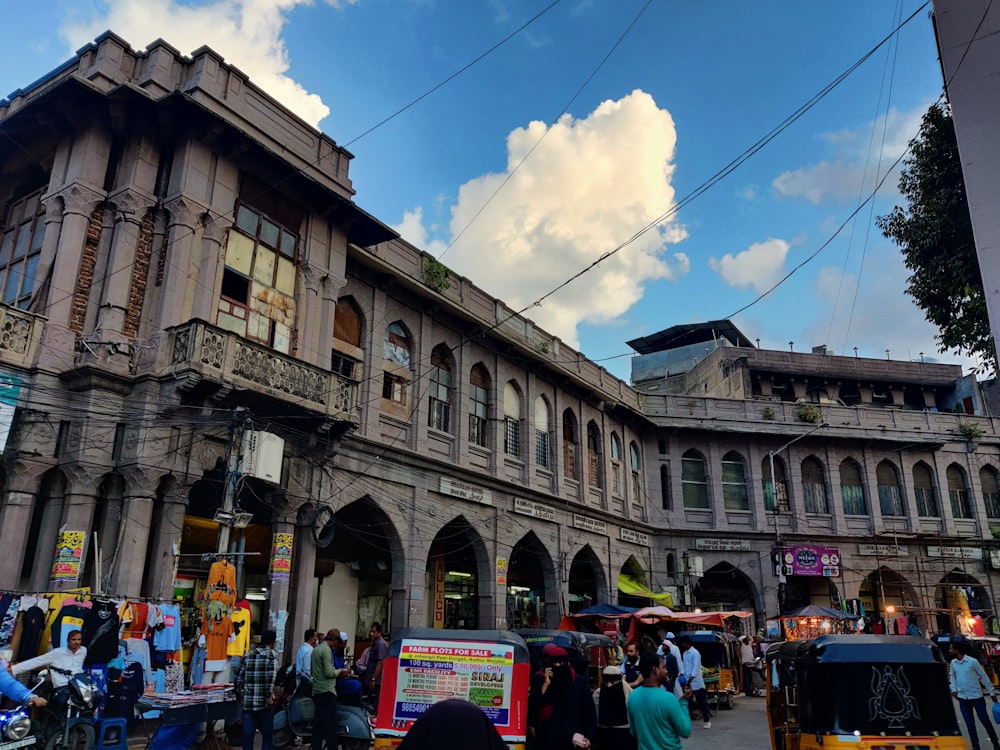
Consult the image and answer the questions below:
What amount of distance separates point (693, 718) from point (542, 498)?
30.0ft

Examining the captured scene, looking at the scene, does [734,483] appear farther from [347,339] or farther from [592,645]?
[347,339]

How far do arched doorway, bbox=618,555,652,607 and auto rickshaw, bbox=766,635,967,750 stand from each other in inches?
821

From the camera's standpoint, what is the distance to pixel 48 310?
13125mm

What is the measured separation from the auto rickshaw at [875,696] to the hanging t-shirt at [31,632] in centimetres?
910

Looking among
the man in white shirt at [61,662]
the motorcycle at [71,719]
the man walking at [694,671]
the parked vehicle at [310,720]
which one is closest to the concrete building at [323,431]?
the man in white shirt at [61,662]

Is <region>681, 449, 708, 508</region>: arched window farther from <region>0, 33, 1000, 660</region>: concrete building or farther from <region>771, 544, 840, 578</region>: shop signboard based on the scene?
<region>771, 544, 840, 578</region>: shop signboard

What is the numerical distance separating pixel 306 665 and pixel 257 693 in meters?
2.10

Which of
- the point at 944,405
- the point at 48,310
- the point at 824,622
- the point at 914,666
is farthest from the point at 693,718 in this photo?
the point at 944,405

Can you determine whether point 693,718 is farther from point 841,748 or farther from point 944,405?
point 944,405

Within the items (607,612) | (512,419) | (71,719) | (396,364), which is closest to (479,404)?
(512,419)

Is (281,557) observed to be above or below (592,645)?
above

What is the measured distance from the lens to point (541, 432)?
81.1 ft

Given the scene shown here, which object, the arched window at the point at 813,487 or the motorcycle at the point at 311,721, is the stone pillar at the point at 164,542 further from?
the arched window at the point at 813,487

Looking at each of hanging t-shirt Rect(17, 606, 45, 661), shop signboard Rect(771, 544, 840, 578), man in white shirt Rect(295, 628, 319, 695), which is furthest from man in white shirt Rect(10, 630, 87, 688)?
shop signboard Rect(771, 544, 840, 578)
